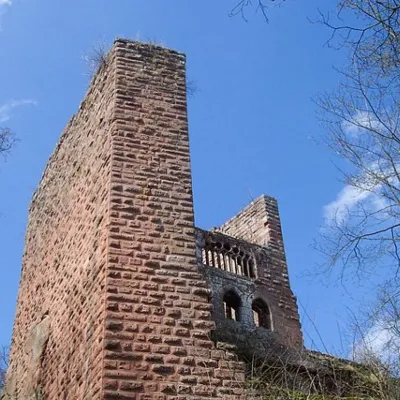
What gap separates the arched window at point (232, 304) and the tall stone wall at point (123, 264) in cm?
455

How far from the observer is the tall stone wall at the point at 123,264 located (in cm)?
550

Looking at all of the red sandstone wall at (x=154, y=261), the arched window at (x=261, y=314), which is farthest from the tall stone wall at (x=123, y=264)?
the arched window at (x=261, y=314)

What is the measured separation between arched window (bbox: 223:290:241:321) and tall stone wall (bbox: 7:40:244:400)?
14.9ft

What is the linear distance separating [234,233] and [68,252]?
8250 millimetres

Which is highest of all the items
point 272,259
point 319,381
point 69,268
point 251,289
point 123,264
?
point 272,259

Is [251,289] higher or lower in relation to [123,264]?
higher

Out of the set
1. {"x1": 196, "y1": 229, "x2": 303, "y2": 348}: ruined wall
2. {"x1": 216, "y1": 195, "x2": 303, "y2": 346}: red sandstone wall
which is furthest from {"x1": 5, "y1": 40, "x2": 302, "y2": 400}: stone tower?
{"x1": 216, "y1": 195, "x2": 303, "y2": 346}: red sandstone wall

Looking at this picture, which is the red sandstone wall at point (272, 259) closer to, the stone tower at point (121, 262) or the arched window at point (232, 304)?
the arched window at point (232, 304)

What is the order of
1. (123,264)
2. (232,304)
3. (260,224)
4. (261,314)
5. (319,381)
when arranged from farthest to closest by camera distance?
(260,224), (261,314), (232,304), (319,381), (123,264)

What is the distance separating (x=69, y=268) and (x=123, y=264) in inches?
54.4

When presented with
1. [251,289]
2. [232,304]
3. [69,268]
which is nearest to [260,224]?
[251,289]

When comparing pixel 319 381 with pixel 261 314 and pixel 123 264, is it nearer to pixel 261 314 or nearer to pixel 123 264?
pixel 123 264

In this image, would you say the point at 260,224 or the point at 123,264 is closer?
the point at 123,264

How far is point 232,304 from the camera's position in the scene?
40.5ft
